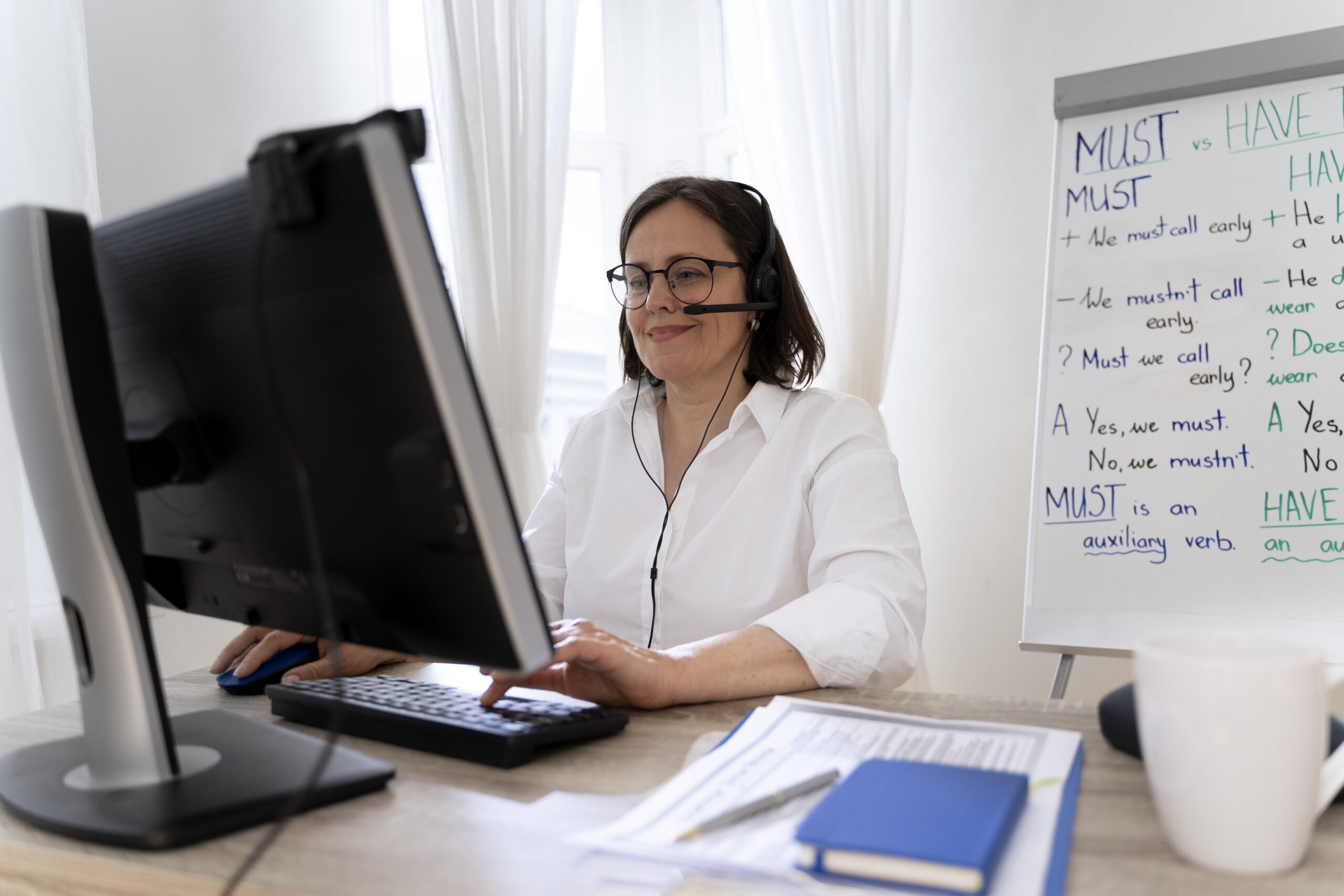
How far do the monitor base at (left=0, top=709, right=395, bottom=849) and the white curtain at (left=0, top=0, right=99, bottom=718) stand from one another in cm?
118

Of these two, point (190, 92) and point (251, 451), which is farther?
point (190, 92)

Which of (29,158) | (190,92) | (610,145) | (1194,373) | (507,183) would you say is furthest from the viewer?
(610,145)

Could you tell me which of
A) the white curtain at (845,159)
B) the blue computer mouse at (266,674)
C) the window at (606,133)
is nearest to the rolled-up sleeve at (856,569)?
→ the blue computer mouse at (266,674)

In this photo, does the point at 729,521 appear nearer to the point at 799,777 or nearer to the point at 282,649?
the point at 282,649

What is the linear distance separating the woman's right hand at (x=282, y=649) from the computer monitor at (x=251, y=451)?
24cm

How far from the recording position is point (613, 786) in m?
0.72

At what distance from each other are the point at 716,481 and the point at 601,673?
65 cm

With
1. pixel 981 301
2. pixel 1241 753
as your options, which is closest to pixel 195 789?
pixel 1241 753

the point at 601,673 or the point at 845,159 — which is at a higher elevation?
the point at 845,159

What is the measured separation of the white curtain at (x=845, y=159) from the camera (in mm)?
2270

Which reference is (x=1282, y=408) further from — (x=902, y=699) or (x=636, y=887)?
(x=636, y=887)

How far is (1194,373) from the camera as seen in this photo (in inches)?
57.1

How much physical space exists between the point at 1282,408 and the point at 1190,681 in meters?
1.05

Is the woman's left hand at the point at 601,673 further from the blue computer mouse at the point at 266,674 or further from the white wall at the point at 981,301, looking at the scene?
the white wall at the point at 981,301
